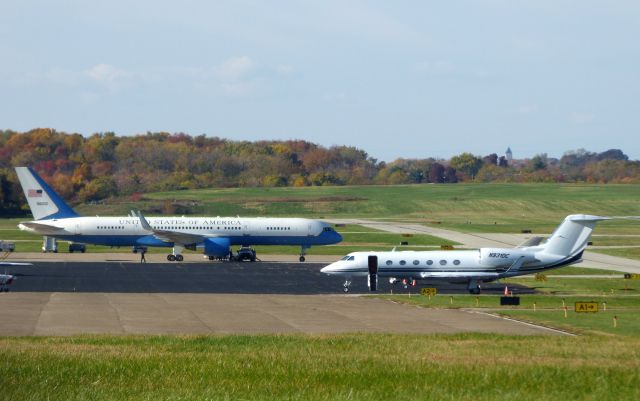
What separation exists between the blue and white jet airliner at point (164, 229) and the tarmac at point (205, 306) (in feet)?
35.7

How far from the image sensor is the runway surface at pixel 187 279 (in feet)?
193

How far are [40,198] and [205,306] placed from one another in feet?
139

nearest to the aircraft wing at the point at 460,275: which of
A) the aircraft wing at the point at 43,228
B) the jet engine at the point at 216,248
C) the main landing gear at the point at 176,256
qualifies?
the jet engine at the point at 216,248

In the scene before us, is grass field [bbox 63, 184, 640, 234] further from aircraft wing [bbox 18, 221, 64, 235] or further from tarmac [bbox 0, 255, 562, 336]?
tarmac [bbox 0, 255, 562, 336]

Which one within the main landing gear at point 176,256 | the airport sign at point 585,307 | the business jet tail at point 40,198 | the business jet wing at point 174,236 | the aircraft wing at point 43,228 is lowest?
the main landing gear at point 176,256

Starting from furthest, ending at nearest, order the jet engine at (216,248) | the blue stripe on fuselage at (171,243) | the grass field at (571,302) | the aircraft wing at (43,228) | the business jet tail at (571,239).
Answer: the blue stripe on fuselage at (171,243) → the aircraft wing at (43,228) → the jet engine at (216,248) → the business jet tail at (571,239) → the grass field at (571,302)

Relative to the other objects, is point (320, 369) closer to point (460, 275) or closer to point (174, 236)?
point (460, 275)

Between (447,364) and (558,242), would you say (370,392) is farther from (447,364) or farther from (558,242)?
(558,242)

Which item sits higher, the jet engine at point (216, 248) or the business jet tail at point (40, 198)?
the business jet tail at point (40, 198)

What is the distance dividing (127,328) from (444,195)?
15023 cm

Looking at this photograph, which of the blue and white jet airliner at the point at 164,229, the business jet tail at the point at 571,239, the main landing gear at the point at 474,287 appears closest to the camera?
the main landing gear at the point at 474,287

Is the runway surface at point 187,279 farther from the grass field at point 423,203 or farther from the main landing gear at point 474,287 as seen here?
the grass field at point 423,203

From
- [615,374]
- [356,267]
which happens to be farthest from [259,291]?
[615,374]

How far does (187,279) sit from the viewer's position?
66438mm
